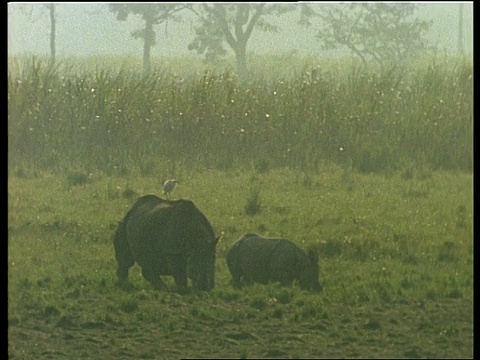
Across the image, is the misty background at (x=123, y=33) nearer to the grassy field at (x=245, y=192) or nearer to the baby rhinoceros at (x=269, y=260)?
the grassy field at (x=245, y=192)

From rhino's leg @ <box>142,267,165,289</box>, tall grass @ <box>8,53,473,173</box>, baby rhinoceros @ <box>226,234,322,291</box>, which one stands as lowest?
rhino's leg @ <box>142,267,165,289</box>

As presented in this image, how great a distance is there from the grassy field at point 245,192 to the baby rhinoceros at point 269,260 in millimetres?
31

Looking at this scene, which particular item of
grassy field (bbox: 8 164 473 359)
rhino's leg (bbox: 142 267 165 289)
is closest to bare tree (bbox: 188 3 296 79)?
grassy field (bbox: 8 164 473 359)

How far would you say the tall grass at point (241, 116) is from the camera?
10.4 ft

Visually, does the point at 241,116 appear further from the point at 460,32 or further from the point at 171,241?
the point at 460,32

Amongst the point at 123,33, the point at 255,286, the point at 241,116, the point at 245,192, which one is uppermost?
the point at 123,33

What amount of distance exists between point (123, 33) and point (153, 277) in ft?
2.49

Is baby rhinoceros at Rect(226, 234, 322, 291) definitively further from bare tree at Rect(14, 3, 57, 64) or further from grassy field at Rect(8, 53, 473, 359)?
bare tree at Rect(14, 3, 57, 64)

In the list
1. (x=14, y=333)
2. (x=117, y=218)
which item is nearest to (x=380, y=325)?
(x=117, y=218)

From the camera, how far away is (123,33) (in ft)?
10.4

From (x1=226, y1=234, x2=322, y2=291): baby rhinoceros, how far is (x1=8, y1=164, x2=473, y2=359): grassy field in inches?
1.0

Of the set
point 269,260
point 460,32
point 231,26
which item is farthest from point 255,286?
point 460,32

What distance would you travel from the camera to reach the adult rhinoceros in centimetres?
319

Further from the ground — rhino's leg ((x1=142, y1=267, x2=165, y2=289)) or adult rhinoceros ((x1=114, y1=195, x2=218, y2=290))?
adult rhinoceros ((x1=114, y1=195, x2=218, y2=290))
